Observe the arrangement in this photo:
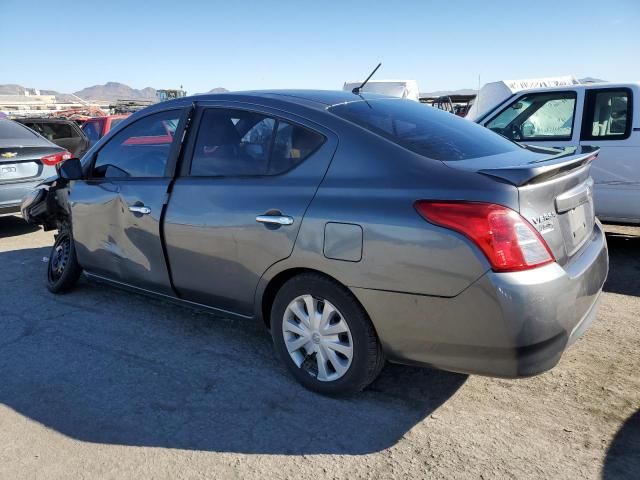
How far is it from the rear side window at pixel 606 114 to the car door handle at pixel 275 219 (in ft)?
14.3

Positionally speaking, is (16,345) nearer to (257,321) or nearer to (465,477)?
(257,321)

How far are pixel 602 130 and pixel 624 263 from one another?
1.46 metres

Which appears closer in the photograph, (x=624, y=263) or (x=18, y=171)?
(x=624, y=263)

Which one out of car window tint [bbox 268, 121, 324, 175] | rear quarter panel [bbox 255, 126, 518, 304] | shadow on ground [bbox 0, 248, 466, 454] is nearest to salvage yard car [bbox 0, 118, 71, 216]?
shadow on ground [bbox 0, 248, 466, 454]

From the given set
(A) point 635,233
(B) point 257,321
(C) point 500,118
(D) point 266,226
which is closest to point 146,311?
(B) point 257,321

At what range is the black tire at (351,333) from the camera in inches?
110

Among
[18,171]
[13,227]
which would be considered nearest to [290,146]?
[18,171]

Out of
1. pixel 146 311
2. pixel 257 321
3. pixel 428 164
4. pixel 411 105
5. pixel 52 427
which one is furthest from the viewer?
pixel 146 311

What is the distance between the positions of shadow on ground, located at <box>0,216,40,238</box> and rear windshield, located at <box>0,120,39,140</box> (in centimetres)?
129

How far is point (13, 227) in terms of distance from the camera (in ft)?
26.6

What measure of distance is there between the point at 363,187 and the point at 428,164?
0.34 m

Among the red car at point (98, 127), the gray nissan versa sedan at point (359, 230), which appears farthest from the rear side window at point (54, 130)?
the gray nissan versa sedan at point (359, 230)

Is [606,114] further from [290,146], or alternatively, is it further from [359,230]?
[359,230]

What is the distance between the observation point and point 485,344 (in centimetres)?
246
